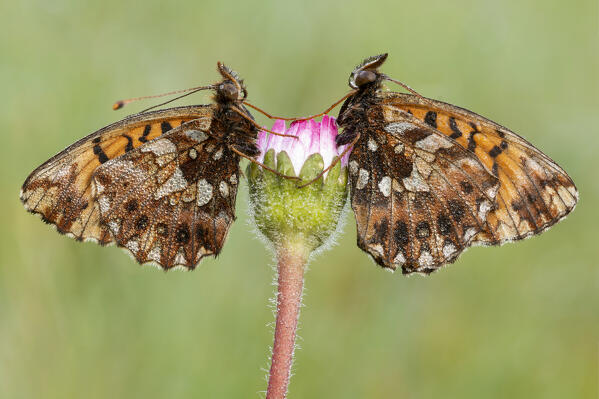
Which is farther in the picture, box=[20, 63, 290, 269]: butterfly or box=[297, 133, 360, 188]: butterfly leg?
box=[20, 63, 290, 269]: butterfly

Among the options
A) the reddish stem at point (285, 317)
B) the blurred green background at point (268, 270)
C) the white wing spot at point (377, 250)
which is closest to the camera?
the reddish stem at point (285, 317)

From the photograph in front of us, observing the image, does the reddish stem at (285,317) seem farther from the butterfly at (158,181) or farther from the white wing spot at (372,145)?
the white wing spot at (372,145)

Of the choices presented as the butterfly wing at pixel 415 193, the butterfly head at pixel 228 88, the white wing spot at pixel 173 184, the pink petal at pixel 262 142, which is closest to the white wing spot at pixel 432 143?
the butterfly wing at pixel 415 193

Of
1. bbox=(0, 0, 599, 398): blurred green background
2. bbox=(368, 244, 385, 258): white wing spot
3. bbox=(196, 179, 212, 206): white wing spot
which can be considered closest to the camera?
bbox=(368, 244, 385, 258): white wing spot

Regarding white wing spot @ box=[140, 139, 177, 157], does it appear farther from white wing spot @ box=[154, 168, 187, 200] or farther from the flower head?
the flower head

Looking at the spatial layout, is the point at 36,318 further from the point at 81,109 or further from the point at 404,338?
the point at 404,338

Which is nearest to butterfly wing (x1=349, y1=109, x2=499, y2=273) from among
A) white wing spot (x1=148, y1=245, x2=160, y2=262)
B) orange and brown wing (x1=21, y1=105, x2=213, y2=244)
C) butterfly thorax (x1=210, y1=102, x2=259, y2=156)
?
butterfly thorax (x1=210, y1=102, x2=259, y2=156)
